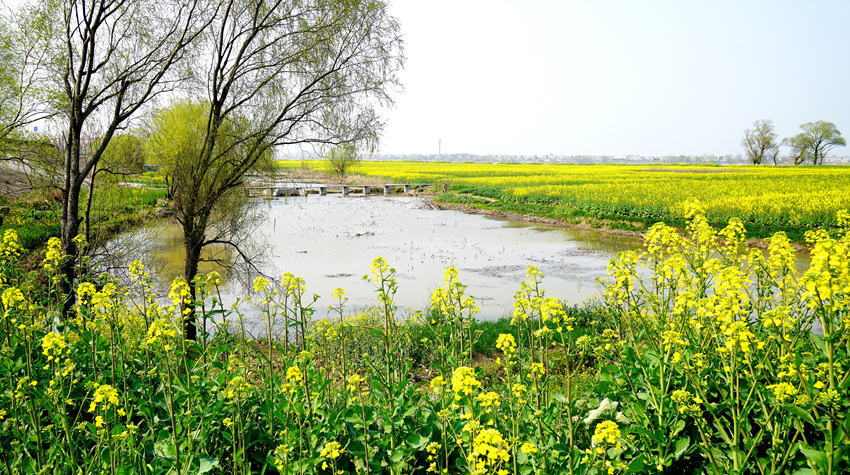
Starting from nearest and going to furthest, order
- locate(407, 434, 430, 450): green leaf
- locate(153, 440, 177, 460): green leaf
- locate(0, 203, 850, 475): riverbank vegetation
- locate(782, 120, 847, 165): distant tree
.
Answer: locate(0, 203, 850, 475): riverbank vegetation
locate(153, 440, 177, 460): green leaf
locate(407, 434, 430, 450): green leaf
locate(782, 120, 847, 165): distant tree

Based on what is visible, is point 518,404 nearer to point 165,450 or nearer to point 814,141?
point 165,450

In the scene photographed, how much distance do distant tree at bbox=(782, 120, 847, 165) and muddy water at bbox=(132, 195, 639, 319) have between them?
254 feet

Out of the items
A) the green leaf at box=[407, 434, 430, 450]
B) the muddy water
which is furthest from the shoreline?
the green leaf at box=[407, 434, 430, 450]

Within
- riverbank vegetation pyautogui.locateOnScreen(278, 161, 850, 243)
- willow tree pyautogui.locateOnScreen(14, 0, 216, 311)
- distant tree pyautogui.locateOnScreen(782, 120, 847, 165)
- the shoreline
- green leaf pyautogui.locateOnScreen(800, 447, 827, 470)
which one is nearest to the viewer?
green leaf pyautogui.locateOnScreen(800, 447, 827, 470)

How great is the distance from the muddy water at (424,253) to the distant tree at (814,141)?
77.6m

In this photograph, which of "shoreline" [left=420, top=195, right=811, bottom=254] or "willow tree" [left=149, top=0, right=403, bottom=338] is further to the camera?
"shoreline" [left=420, top=195, right=811, bottom=254]

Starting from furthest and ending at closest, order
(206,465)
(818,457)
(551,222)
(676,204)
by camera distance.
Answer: (551,222)
(676,204)
(206,465)
(818,457)

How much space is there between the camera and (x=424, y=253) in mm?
16578

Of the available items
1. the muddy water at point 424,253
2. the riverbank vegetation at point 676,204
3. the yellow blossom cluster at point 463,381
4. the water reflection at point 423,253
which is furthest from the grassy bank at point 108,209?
the yellow blossom cluster at point 463,381

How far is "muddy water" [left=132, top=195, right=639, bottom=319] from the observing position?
38.3 feet

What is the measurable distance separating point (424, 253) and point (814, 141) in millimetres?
87865

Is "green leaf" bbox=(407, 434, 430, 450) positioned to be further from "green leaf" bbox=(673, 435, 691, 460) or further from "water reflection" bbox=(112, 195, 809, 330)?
"water reflection" bbox=(112, 195, 809, 330)

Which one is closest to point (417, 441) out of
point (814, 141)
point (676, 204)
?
point (676, 204)

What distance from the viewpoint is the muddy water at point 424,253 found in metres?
11.7
